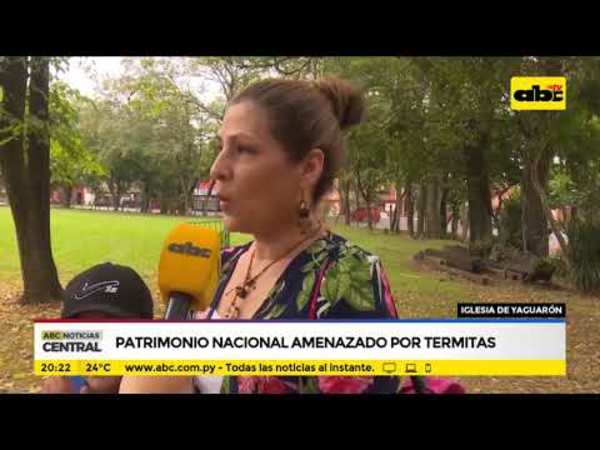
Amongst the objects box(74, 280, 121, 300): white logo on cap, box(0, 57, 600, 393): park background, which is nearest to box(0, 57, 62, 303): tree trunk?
box(0, 57, 600, 393): park background

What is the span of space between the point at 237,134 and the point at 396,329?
86cm

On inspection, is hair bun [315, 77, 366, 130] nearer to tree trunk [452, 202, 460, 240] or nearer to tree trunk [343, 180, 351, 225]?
tree trunk [343, 180, 351, 225]

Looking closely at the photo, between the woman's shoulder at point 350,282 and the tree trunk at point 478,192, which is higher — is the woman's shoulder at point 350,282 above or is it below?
below

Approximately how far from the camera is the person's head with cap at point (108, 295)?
153 centimetres

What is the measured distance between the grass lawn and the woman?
15.9 inches

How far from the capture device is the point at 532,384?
2096 millimetres

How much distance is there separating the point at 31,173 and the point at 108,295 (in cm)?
132

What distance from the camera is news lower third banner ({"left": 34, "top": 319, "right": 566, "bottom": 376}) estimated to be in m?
1.88

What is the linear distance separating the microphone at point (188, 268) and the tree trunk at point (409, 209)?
1517 millimetres

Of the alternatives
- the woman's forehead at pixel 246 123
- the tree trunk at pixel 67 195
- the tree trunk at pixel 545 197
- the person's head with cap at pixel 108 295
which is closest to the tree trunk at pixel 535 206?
the tree trunk at pixel 545 197

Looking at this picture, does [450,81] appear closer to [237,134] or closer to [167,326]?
[237,134]

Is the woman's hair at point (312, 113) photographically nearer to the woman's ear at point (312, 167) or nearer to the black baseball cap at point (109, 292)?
the woman's ear at point (312, 167)

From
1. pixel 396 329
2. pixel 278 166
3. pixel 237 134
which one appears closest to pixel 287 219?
pixel 278 166

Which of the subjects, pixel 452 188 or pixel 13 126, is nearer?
pixel 13 126
